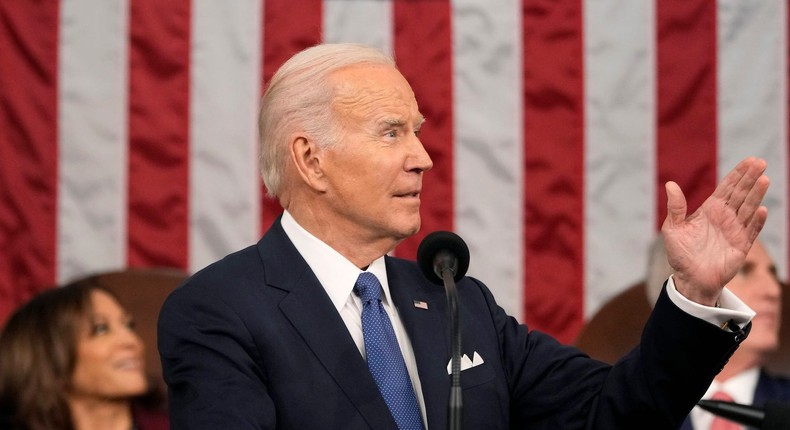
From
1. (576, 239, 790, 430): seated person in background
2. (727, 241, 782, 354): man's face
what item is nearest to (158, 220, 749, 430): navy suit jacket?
(576, 239, 790, 430): seated person in background

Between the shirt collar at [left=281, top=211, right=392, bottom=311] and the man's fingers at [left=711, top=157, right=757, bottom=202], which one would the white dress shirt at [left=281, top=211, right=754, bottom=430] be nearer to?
the shirt collar at [left=281, top=211, right=392, bottom=311]

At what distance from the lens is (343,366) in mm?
2178

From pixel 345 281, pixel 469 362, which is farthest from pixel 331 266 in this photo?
pixel 469 362

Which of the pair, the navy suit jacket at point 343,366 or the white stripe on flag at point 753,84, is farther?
the white stripe on flag at point 753,84

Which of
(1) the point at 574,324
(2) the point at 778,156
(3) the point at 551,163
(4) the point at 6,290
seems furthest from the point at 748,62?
(4) the point at 6,290

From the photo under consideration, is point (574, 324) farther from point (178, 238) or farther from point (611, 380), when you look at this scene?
point (611, 380)

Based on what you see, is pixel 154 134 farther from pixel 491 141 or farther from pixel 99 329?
pixel 491 141

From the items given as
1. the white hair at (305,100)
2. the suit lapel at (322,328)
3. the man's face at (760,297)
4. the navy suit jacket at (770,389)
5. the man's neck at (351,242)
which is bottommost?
the navy suit jacket at (770,389)

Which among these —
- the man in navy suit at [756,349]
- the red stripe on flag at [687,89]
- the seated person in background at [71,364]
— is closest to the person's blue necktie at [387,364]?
the man in navy suit at [756,349]

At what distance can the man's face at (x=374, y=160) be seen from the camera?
235cm

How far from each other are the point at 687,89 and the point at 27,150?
2.46m

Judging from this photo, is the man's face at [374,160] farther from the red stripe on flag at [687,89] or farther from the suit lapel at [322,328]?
the red stripe on flag at [687,89]

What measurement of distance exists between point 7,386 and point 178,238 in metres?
0.92

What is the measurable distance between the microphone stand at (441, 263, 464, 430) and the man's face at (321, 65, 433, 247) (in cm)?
31
